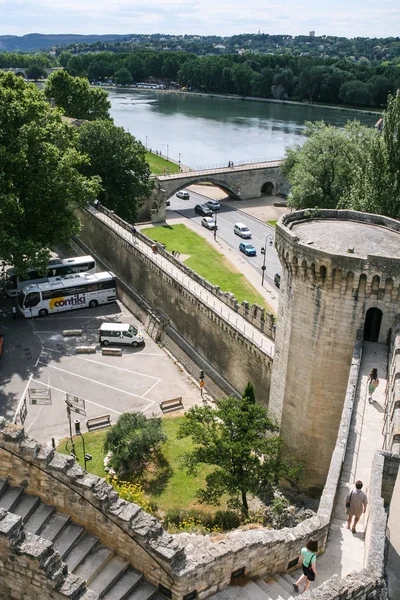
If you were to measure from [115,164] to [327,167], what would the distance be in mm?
17360

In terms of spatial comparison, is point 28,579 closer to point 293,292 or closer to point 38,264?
point 293,292

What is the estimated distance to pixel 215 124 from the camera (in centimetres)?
12194

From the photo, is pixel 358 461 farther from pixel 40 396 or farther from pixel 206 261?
pixel 206 261

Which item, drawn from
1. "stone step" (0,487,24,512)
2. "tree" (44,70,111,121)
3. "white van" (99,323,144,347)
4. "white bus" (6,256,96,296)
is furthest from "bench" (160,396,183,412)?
"tree" (44,70,111,121)

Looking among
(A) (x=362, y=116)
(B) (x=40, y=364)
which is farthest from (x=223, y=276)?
(A) (x=362, y=116)

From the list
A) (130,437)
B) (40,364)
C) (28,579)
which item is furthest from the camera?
(40,364)

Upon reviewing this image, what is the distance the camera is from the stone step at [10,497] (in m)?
11.9

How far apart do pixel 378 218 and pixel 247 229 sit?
34.5 meters

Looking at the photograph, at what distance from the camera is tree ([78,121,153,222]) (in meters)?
47.8

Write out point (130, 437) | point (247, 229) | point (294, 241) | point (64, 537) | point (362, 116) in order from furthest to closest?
point (362, 116) < point (247, 229) < point (130, 437) < point (294, 241) < point (64, 537)

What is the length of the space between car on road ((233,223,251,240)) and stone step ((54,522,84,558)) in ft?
150

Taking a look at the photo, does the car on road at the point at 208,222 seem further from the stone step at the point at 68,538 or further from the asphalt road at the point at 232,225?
the stone step at the point at 68,538

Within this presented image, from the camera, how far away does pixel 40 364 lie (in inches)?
1248

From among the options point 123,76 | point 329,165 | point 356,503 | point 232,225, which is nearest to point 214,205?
point 232,225
